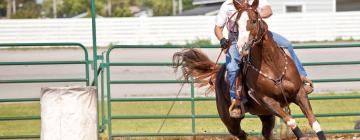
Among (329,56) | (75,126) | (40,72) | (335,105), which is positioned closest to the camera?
(75,126)

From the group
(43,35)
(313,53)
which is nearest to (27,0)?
(43,35)

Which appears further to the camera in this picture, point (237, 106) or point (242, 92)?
point (237, 106)

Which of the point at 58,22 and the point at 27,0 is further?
the point at 27,0

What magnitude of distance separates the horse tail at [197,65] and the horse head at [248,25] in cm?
248

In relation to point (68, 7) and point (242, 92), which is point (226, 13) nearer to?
point (242, 92)

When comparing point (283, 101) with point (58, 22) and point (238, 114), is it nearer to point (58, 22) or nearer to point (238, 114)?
point (238, 114)

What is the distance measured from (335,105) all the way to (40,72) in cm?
1011

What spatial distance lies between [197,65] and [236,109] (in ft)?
5.51

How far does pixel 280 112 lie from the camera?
8719mm

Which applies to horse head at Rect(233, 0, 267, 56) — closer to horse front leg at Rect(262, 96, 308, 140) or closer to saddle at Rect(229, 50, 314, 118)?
saddle at Rect(229, 50, 314, 118)

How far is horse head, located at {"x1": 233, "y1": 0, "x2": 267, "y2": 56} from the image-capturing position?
26.6 feet

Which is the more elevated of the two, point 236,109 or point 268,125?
point 236,109

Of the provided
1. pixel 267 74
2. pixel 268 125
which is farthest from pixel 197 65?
pixel 267 74

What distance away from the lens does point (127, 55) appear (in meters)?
28.5
